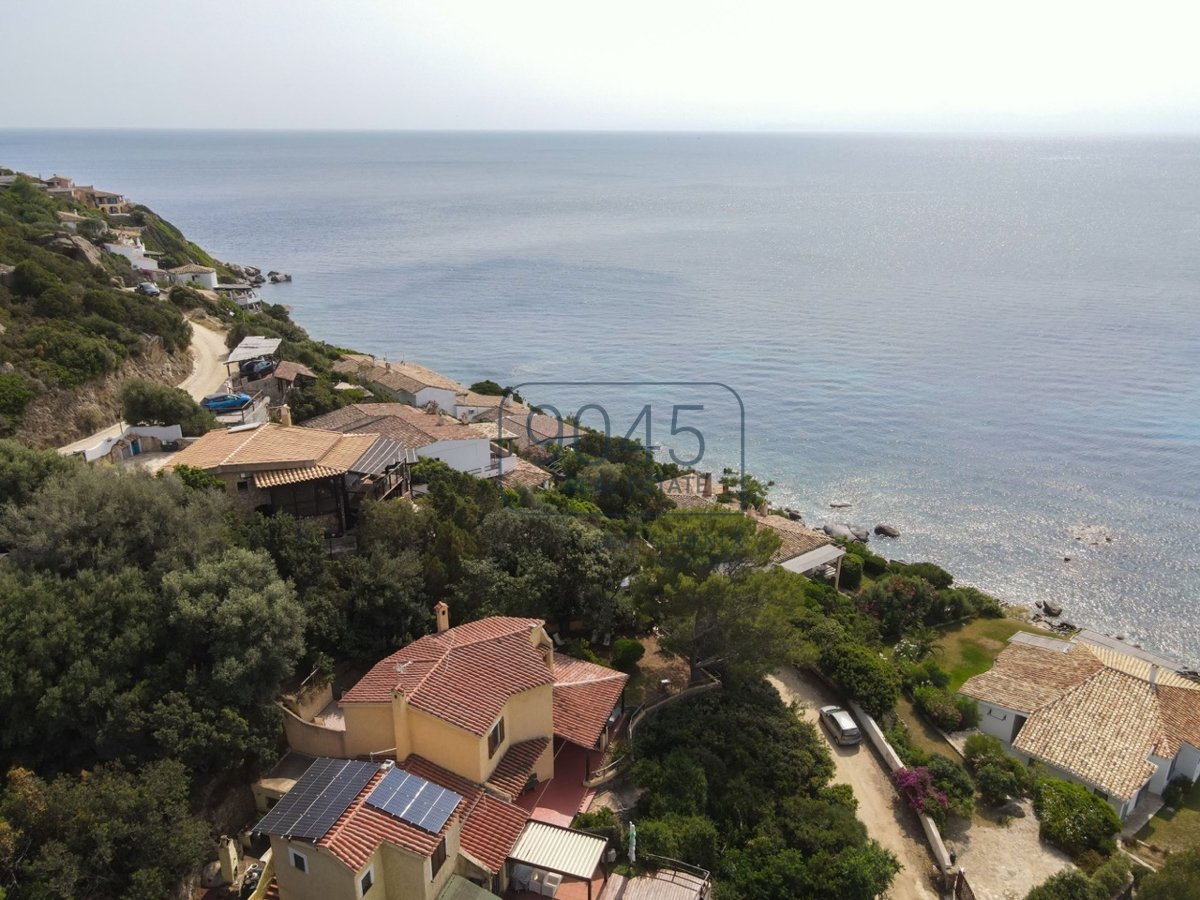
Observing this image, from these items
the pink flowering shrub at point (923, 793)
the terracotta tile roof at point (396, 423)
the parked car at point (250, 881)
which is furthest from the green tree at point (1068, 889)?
the terracotta tile roof at point (396, 423)

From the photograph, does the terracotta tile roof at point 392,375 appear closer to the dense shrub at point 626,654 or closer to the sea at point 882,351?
the sea at point 882,351

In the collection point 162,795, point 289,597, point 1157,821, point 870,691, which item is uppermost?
point 289,597

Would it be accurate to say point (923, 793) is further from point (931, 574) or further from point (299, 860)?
point (931, 574)

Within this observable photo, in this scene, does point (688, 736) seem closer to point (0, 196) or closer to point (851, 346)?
point (851, 346)

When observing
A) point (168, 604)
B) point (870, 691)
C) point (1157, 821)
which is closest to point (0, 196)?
→ point (168, 604)

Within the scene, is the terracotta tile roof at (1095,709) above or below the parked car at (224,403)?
below

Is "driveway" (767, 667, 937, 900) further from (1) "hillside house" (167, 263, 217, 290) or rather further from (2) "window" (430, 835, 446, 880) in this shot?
(1) "hillside house" (167, 263, 217, 290)

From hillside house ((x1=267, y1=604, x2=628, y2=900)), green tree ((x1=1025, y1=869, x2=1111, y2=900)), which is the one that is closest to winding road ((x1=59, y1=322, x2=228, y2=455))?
hillside house ((x1=267, y1=604, x2=628, y2=900))
